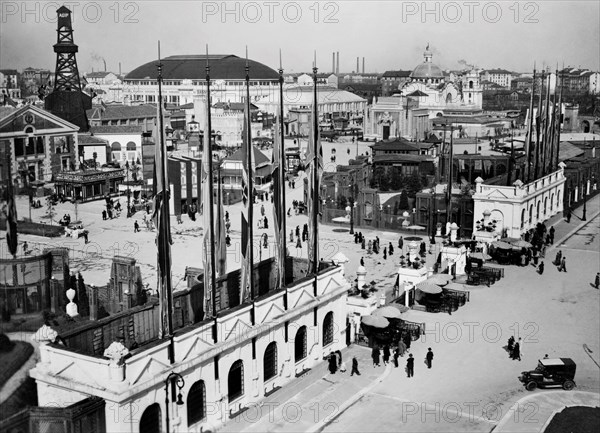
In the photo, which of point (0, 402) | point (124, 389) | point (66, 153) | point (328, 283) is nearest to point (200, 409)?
point (124, 389)

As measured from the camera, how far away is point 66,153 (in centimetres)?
6372

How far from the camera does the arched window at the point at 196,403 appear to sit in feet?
60.8

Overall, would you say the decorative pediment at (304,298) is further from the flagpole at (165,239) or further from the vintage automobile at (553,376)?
the vintage automobile at (553,376)

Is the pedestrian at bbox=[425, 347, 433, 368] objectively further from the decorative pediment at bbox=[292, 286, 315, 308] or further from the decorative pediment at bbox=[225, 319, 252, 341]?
the decorative pediment at bbox=[225, 319, 252, 341]

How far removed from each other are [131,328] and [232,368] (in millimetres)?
2713

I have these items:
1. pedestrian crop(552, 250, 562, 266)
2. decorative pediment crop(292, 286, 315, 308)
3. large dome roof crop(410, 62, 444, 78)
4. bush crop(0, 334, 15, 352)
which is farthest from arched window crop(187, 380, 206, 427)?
large dome roof crop(410, 62, 444, 78)

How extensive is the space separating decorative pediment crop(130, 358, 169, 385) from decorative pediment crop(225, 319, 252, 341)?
7.88 ft

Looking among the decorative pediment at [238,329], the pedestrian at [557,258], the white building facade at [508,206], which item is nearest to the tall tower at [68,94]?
the white building facade at [508,206]

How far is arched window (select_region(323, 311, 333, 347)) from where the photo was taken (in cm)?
2410

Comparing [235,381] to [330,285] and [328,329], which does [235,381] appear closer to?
[328,329]

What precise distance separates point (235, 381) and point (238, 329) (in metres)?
1.34

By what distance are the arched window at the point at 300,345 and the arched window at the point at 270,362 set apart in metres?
1.16

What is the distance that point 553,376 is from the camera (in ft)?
73.0

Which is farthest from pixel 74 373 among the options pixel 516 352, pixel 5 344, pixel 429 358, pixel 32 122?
pixel 32 122
